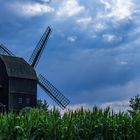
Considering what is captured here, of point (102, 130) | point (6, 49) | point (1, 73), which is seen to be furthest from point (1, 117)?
point (6, 49)

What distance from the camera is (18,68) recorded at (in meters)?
67.8

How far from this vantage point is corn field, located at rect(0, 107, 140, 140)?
15266 mm

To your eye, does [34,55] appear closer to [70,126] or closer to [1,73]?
[1,73]

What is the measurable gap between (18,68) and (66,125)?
52.0 meters

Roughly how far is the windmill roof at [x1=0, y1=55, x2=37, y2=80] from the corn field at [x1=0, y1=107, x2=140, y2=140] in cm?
4792

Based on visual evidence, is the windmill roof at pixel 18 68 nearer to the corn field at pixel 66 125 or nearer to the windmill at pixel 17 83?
the windmill at pixel 17 83

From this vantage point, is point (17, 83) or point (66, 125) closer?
point (66, 125)

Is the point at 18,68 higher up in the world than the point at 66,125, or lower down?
higher up

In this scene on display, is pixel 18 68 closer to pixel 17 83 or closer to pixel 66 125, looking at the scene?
pixel 17 83

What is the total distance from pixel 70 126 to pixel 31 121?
4.07ft

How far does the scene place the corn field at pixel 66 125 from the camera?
15266mm

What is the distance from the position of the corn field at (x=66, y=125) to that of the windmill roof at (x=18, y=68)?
47923mm

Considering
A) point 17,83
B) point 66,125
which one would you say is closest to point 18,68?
point 17,83

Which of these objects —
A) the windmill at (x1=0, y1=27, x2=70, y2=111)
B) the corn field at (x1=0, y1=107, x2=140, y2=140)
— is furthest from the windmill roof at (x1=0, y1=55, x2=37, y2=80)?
the corn field at (x1=0, y1=107, x2=140, y2=140)
